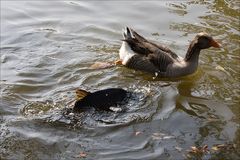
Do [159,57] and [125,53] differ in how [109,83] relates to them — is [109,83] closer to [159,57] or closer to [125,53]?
[125,53]

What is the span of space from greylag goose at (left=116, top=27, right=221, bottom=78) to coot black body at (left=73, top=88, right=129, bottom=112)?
1849 millimetres

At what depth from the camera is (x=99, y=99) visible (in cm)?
746

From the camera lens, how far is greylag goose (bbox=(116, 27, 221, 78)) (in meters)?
9.27

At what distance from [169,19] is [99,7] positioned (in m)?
2.10

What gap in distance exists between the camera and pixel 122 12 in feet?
40.1

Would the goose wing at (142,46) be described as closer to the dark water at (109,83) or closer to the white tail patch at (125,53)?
the white tail patch at (125,53)

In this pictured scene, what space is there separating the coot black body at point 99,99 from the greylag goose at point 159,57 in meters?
1.85

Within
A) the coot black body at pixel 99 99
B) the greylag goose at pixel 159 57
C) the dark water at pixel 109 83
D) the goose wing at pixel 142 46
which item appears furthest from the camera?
the goose wing at pixel 142 46

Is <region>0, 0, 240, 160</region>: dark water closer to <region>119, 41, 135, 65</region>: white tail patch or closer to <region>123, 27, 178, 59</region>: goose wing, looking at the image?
<region>119, 41, 135, 65</region>: white tail patch

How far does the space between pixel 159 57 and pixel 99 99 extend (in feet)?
7.78

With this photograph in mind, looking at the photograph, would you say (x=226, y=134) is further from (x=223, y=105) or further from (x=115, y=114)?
(x=115, y=114)

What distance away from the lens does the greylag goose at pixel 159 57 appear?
9266 millimetres

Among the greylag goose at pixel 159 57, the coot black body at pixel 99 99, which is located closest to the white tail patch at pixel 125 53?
the greylag goose at pixel 159 57

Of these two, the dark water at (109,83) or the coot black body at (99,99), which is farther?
the coot black body at (99,99)
